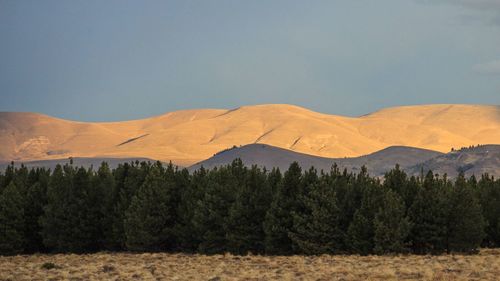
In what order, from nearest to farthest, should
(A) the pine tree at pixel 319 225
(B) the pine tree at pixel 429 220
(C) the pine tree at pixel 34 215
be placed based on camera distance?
(B) the pine tree at pixel 429 220 → (A) the pine tree at pixel 319 225 → (C) the pine tree at pixel 34 215

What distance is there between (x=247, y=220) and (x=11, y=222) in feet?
63.4

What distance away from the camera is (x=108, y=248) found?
6431 centimetres

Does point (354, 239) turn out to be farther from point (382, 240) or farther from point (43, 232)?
point (43, 232)

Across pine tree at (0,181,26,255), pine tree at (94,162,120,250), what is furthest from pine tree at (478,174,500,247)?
pine tree at (0,181,26,255)

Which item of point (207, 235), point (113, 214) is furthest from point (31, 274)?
point (113, 214)

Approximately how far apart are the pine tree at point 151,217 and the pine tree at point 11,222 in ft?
30.4

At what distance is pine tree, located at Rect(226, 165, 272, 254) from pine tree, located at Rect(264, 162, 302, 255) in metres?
1.69

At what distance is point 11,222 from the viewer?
64312mm

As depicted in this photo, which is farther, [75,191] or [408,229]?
[75,191]

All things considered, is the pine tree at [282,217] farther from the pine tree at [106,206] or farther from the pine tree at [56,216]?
the pine tree at [56,216]

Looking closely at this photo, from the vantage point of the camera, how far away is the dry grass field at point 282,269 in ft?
117

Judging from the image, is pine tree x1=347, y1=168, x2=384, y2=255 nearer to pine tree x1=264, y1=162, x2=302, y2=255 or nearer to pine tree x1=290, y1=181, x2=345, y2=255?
pine tree x1=290, y1=181, x2=345, y2=255

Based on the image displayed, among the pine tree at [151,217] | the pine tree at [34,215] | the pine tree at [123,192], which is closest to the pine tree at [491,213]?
the pine tree at [151,217]

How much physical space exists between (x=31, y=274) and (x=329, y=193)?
21820 mm
